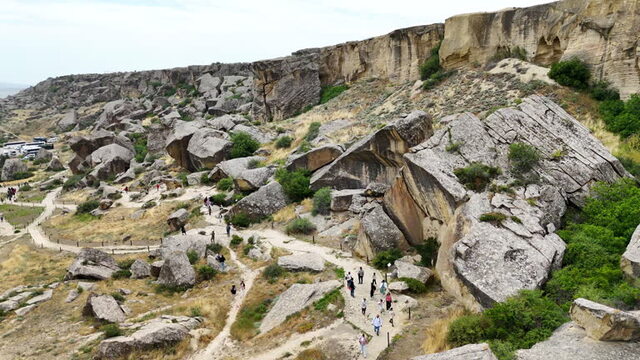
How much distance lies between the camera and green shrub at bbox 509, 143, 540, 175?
2347 centimetres

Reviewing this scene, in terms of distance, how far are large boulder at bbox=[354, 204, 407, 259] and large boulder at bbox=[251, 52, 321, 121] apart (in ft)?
121

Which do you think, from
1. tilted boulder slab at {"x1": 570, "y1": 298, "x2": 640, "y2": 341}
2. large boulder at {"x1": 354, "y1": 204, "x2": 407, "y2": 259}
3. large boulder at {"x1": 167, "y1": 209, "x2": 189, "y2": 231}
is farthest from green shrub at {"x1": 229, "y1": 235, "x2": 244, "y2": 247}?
tilted boulder slab at {"x1": 570, "y1": 298, "x2": 640, "y2": 341}

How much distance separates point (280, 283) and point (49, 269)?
731 inches

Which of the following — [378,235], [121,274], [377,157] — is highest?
[377,157]

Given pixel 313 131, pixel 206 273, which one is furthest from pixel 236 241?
pixel 313 131

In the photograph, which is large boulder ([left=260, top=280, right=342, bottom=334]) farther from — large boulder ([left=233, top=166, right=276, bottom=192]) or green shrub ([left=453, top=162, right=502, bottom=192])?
large boulder ([left=233, top=166, right=276, bottom=192])


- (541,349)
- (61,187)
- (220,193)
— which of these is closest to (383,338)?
(541,349)

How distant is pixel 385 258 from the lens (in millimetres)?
24172

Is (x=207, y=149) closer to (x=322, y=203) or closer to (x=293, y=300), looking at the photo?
(x=322, y=203)

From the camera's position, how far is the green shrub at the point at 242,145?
156ft

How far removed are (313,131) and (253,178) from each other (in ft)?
35.0

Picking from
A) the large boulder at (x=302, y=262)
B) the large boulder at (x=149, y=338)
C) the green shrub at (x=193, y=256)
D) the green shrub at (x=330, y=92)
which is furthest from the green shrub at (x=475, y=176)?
the green shrub at (x=330, y=92)

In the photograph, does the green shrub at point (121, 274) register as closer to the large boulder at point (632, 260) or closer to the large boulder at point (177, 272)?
the large boulder at point (177, 272)

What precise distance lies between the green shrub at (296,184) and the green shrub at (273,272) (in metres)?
10.6
